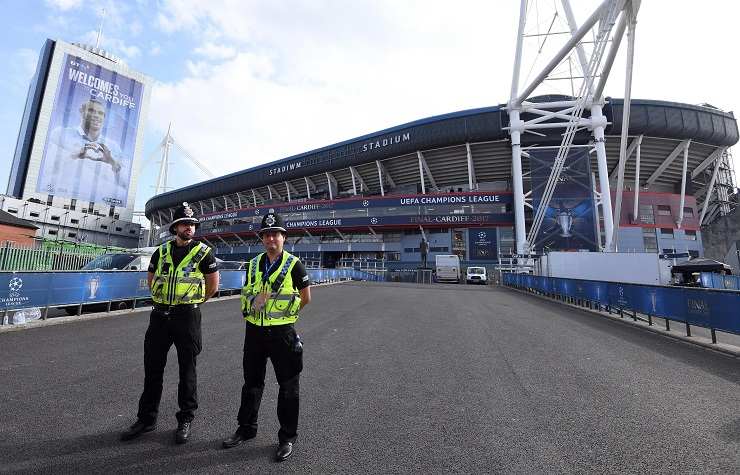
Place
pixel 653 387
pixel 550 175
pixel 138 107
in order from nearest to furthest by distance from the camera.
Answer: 1. pixel 653 387
2. pixel 550 175
3. pixel 138 107

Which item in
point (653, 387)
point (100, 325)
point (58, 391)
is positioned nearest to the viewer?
point (58, 391)

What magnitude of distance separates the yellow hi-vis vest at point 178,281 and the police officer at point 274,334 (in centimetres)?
55

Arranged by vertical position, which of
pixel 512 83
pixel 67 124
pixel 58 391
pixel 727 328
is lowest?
pixel 58 391

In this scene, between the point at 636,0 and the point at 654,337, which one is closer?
the point at 654,337

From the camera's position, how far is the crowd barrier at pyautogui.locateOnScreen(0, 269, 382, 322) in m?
7.02

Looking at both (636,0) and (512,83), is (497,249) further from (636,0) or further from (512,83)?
(636,0)

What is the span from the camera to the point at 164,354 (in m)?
2.93

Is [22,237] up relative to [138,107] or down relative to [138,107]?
down

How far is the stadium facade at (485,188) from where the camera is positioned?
36.0 meters

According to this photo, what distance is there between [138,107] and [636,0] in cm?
9272

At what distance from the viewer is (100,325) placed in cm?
756

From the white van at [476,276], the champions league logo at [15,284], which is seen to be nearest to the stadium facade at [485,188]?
the white van at [476,276]

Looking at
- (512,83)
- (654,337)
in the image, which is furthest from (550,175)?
(654,337)

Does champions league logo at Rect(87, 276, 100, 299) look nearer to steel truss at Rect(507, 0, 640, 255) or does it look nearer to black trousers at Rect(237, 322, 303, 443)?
black trousers at Rect(237, 322, 303, 443)
